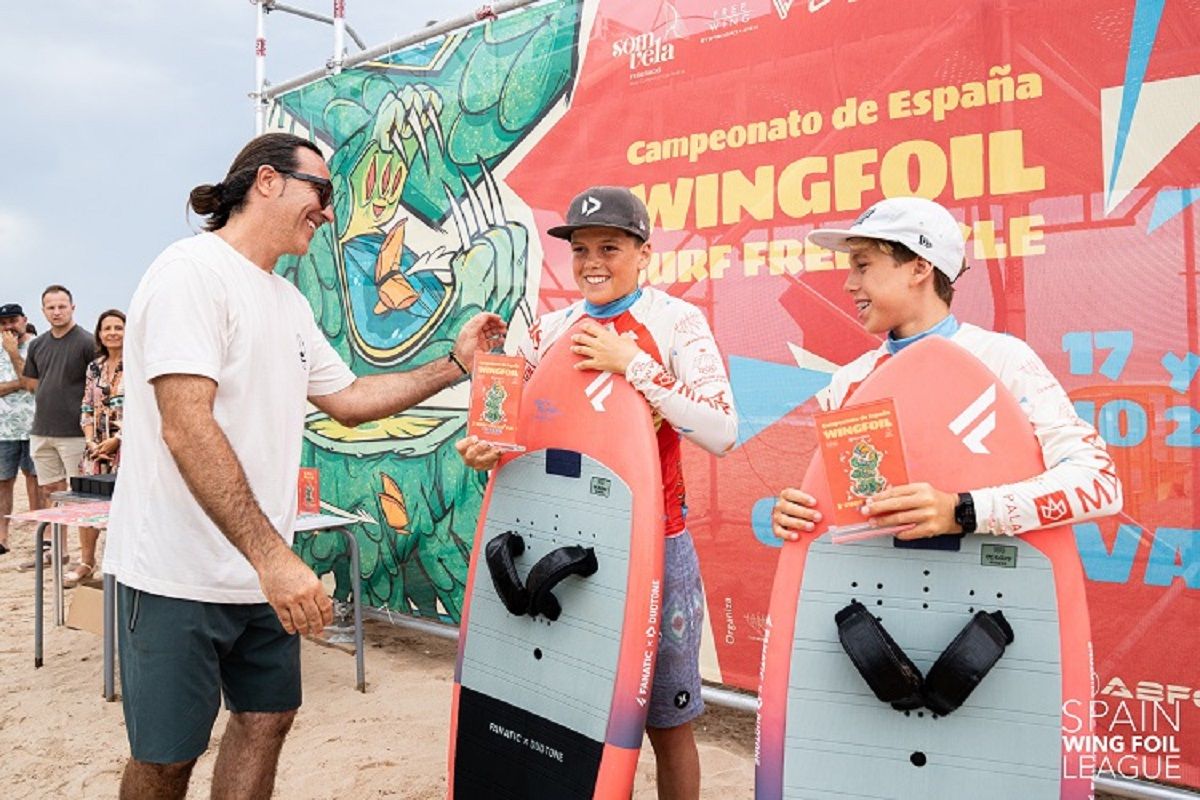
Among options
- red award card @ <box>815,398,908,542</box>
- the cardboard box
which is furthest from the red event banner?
the cardboard box

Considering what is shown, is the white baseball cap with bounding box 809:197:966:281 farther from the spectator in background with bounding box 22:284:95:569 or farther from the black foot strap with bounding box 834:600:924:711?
the spectator in background with bounding box 22:284:95:569

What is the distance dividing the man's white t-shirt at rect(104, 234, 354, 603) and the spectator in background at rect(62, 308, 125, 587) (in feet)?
11.2

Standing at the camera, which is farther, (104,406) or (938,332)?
(104,406)

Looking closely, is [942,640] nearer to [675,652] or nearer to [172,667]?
[675,652]

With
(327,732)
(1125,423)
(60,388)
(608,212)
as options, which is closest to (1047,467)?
(608,212)

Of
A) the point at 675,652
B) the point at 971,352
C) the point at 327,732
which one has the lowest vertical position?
the point at 327,732

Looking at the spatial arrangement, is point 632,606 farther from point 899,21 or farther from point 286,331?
point 899,21

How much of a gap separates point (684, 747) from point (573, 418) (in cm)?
82

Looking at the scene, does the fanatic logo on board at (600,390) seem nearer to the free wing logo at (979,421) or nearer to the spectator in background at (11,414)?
the free wing logo at (979,421)

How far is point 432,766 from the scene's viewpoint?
300 cm

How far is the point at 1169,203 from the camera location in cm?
238

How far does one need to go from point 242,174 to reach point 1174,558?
2.60m

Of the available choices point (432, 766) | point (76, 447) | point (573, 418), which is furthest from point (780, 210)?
point (76, 447)

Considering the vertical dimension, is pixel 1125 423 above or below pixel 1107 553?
above
